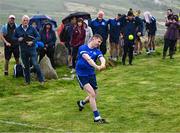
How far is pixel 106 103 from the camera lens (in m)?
15.1

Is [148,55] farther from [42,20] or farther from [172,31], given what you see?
[42,20]

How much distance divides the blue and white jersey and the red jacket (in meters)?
7.00

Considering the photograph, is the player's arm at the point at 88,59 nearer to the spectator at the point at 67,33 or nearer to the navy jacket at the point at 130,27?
the spectator at the point at 67,33

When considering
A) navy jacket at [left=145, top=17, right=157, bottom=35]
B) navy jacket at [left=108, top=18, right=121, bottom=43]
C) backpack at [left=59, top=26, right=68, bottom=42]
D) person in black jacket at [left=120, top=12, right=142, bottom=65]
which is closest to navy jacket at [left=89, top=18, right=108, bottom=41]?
person in black jacket at [left=120, top=12, right=142, bottom=65]

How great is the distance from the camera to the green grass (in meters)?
12.3

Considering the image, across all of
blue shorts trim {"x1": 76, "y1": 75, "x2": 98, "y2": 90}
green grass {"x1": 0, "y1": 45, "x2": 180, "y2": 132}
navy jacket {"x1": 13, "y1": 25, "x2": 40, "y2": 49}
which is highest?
navy jacket {"x1": 13, "y1": 25, "x2": 40, "y2": 49}

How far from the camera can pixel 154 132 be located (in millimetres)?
11477

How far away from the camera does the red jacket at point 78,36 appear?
19.7 metres

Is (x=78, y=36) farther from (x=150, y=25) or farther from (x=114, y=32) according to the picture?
(x=150, y=25)

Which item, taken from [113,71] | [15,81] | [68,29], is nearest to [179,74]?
[113,71]

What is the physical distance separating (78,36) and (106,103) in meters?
5.49

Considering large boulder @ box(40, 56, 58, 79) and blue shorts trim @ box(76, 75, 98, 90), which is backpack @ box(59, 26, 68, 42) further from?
blue shorts trim @ box(76, 75, 98, 90)

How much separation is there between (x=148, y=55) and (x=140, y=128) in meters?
14.9

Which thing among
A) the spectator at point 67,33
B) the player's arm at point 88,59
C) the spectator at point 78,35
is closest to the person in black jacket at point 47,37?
the spectator at point 78,35
